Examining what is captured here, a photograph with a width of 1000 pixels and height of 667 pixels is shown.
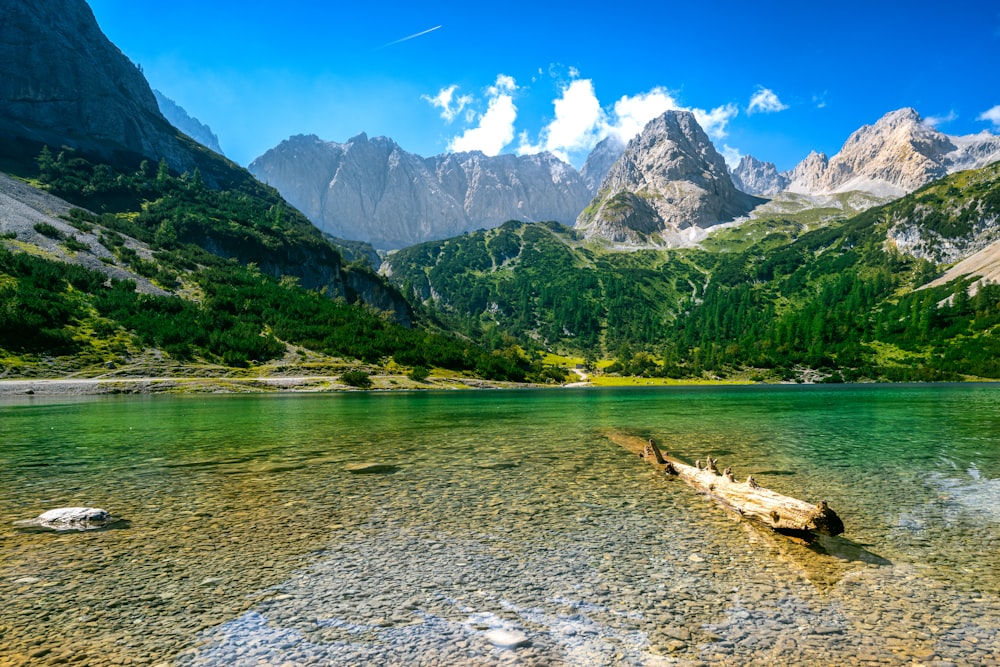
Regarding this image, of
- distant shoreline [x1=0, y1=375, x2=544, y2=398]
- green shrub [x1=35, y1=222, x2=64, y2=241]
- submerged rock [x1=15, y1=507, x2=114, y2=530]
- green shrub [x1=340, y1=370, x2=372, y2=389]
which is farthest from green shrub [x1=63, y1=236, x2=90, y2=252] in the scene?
submerged rock [x1=15, y1=507, x2=114, y2=530]

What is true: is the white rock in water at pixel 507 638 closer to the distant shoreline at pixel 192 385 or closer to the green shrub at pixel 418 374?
the distant shoreline at pixel 192 385

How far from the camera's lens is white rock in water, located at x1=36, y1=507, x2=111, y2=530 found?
15.2m

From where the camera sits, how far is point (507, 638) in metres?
8.88

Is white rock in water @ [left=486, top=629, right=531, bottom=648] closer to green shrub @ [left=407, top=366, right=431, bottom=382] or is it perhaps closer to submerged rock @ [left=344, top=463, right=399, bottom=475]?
submerged rock @ [left=344, top=463, right=399, bottom=475]

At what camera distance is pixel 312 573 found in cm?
1180

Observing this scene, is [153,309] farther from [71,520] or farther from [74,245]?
[71,520]

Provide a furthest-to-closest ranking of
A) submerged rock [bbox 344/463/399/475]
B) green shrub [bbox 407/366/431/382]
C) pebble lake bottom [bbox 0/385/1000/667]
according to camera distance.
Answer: green shrub [bbox 407/366/431/382]
submerged rock [bbox 344/463/399/475]
pebble lake bottom [bbox 0/385/1000/667]

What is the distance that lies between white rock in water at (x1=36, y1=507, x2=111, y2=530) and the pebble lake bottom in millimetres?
667

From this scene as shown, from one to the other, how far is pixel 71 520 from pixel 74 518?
0.34 ft

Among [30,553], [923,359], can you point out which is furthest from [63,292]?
[923,359]

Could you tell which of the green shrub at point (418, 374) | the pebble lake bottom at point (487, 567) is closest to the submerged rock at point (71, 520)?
the pebble lake bottom at point (487, 567)

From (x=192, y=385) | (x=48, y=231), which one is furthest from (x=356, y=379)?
(x=48, y=231)

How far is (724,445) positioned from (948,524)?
61.3 feet

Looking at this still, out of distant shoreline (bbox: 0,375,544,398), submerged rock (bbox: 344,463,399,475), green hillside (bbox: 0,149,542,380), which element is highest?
green hillside (bbox: 0,149,542,380)
